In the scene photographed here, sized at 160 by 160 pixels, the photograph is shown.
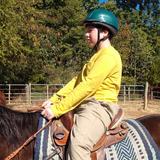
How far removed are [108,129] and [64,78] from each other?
22816mm

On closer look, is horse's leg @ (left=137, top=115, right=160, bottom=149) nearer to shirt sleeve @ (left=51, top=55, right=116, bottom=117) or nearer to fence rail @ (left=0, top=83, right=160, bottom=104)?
shirt sleeve @ (left=51, top=55, right=116, bottom=117)

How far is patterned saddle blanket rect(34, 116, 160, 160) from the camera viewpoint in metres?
3.07

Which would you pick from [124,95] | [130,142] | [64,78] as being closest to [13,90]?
[124,95]

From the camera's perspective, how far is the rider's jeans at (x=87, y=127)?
304 centimetres

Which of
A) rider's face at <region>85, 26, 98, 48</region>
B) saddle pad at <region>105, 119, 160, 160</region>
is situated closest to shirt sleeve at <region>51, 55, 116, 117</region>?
rider's face at <region>85, 26, 98, 48</region>

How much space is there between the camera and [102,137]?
3201 millimetres

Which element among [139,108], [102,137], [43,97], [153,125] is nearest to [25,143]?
[102,137]

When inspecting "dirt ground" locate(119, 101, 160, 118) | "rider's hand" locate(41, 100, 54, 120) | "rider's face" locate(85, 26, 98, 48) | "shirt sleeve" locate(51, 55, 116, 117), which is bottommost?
"dirt ground" locate(119, 101, 160, 118)

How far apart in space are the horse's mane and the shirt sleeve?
23cm

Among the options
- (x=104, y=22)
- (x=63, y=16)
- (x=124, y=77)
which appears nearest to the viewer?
(x=104, y=22)

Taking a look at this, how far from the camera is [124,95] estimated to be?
19688mm

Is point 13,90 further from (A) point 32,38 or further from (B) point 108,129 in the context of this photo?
(B) point 108,129

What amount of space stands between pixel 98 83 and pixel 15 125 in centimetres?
70

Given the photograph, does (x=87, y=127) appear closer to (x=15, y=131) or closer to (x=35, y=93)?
(x=15, y=131)
